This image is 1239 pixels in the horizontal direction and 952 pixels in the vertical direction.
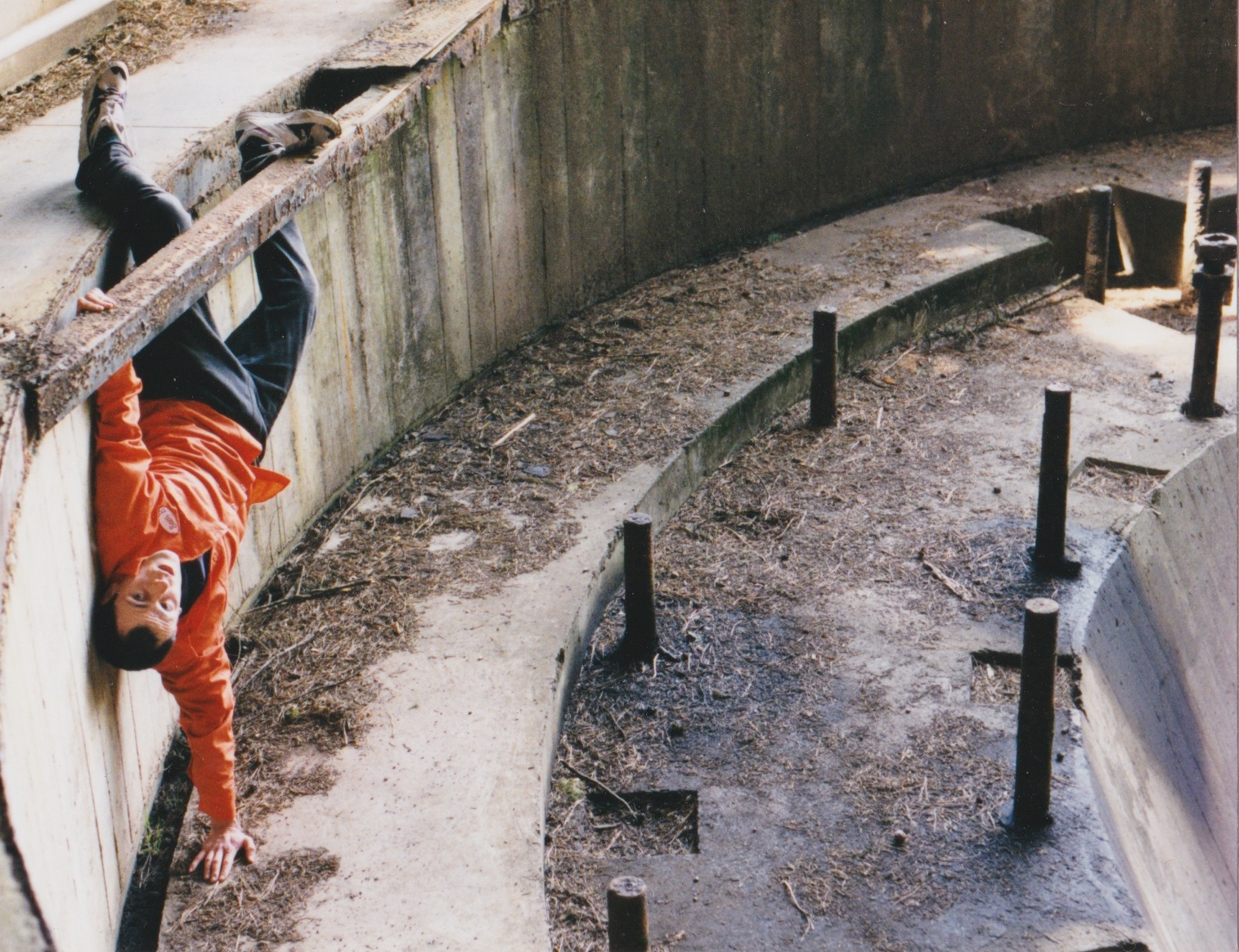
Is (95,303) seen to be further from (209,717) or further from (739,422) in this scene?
(739,422)

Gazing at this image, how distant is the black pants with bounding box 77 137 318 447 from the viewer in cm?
→ 397

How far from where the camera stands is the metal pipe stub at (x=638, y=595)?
478 centimetres

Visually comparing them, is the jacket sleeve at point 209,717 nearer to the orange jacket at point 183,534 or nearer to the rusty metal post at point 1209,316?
the orange jacket at point 183,534

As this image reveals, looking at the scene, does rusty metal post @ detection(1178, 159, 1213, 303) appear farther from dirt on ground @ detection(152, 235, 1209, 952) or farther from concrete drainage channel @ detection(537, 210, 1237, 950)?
concrete drainage channel @ detection(537, 210, 1237, 950)

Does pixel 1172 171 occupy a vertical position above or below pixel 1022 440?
above

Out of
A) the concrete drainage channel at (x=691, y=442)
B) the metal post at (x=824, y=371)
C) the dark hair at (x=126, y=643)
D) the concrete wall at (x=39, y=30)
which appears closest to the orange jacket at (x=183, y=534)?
the dark hair at (x=126, y=643)

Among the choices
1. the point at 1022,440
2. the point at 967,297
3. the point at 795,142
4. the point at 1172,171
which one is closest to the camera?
the point at 1022,440

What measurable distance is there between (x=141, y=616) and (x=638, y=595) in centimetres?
196

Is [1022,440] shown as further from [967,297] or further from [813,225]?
[813,225]

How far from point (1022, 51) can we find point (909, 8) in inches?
42.3

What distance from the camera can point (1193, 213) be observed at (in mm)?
8438

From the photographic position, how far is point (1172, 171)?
30.8ft

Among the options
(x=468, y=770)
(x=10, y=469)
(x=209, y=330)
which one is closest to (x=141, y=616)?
(x=10, y=469)

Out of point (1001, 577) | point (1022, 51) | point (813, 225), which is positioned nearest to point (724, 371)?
point (1001, 577)
